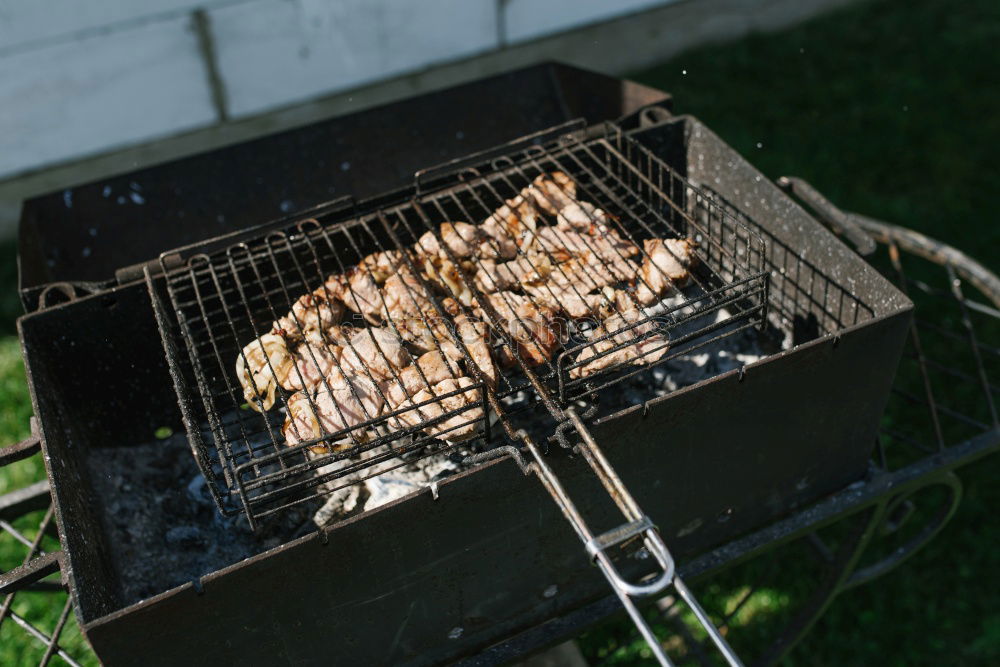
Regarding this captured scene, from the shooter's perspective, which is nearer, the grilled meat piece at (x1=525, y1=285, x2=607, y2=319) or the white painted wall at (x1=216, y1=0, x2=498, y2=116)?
the grilled meat piece at (x1=525, y1=285, x2=607, y2=319)

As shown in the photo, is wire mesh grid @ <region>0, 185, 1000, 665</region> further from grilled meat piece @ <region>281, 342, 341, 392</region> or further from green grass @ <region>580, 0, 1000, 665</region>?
grilled meat piece @ <region>281, 342, 341, 392</region>

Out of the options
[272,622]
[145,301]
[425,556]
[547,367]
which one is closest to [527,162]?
[547,367]

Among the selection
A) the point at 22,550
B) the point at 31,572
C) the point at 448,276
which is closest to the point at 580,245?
the point at 448,276

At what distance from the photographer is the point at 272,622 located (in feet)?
5.27

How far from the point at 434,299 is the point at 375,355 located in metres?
0.21

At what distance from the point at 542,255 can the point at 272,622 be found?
1.15m

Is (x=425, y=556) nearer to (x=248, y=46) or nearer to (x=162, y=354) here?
(x=162, y=354)

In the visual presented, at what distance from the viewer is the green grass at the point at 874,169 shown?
298 centimetres

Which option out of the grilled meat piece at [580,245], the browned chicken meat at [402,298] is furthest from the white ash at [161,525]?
the grilled meat piece at [580,245]

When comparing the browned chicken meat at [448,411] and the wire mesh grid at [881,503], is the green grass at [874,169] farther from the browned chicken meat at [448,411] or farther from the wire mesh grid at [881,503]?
the browned chicken meat at [448,411]

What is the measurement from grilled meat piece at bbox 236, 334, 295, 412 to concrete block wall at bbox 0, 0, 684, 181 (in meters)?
2.97

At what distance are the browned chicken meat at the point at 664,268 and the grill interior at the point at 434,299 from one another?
1.7 inches

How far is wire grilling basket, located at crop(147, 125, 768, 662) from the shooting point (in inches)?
71.9

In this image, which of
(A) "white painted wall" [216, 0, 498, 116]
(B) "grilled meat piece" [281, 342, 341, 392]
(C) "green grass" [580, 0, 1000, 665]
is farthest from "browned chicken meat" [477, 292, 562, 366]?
(A) "white painted wall" [216, 0, 498, 116]
